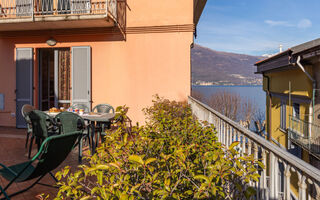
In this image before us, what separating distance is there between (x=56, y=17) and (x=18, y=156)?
3.98m

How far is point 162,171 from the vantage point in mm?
1300

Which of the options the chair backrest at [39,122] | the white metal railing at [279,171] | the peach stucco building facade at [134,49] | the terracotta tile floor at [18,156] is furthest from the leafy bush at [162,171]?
the peach stucco building facade at [134,49]

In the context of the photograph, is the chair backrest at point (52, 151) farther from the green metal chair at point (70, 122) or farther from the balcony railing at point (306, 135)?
the balcony railing at point (306, 135)

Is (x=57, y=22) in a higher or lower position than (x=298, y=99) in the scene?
higher

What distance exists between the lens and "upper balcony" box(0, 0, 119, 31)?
20.0ft

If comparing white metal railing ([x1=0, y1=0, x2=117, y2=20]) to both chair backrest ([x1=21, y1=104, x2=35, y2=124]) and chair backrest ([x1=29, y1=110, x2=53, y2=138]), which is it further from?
chair backrest ([x1=29, y1=110, x2=53, y2=138])

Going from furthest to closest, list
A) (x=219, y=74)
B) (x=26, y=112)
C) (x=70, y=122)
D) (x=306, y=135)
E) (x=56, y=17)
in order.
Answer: (x=219, y=74) → (x=306, y=135) → (x=56, y=17) → (x=26, y=112) → (x=70, y=122)

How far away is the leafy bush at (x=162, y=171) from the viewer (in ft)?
3.47

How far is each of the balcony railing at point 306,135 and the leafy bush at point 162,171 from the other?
6.63 m

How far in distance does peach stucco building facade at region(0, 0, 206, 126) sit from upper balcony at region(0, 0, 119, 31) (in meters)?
0.09

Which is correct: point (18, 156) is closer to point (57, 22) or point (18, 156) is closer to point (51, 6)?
point (57, 22)

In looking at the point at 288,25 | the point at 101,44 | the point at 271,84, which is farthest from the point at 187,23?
the point at 288,25

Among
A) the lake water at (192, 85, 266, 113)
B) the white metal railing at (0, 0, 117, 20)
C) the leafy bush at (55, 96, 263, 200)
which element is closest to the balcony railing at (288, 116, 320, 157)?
the leafy bush at (55, 96, 263, 200)

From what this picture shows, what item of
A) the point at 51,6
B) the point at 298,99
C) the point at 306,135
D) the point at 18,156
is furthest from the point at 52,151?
the point at 298,99
